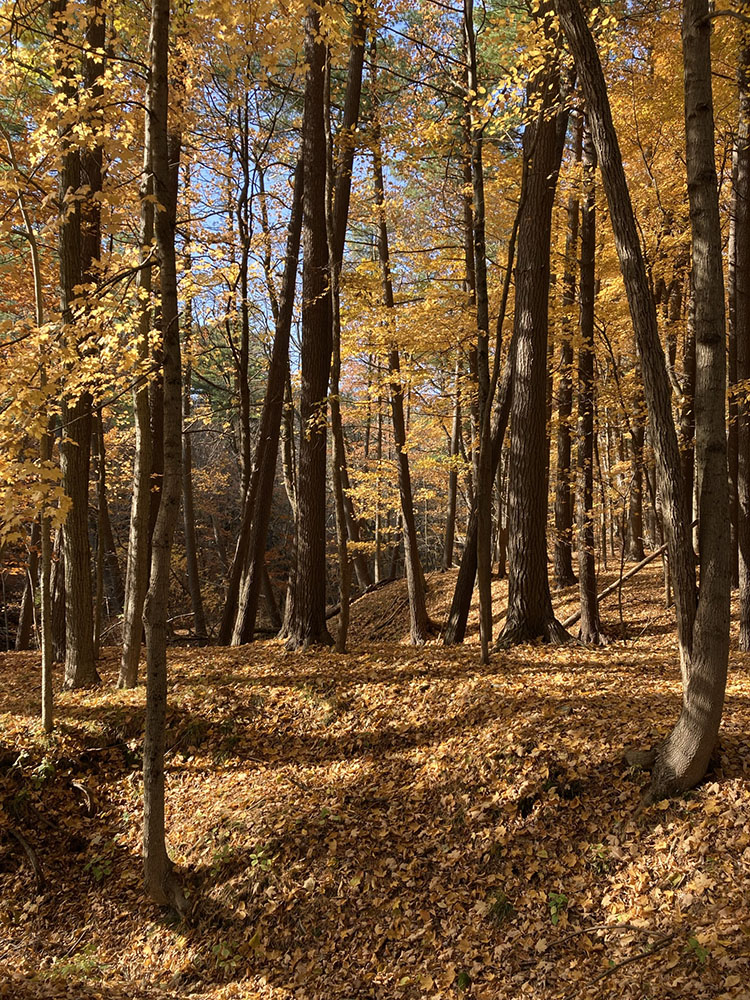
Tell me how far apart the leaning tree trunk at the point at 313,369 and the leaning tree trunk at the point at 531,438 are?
266 centimetres

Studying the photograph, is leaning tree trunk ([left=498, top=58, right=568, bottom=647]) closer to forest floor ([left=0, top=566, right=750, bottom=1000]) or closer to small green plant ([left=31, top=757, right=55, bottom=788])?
forest floor ([left=0, top=566, right=750, bottom=1000])

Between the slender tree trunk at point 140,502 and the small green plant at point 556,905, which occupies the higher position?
the slender tree trunk at point 140,502

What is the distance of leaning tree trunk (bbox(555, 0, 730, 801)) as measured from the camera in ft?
12.8

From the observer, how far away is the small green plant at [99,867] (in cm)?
568

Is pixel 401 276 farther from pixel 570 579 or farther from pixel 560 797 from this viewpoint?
pixel 560 797

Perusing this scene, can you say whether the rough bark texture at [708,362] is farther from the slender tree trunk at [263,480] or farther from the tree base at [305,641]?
the slender tree trunk at [263,480]

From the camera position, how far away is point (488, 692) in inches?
253

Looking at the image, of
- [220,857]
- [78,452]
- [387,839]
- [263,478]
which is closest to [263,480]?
[263,478]

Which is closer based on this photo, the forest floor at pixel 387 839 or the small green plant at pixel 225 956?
the forest floor at pixel 387 839

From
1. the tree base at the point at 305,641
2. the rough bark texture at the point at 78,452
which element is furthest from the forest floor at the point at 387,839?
the tree base at the point at 305,641

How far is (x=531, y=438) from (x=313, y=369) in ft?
10.5

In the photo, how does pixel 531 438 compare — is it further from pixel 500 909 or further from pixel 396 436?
pixel 500 909

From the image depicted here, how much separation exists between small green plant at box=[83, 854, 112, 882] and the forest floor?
0.07ft

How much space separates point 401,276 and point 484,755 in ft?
37.0
